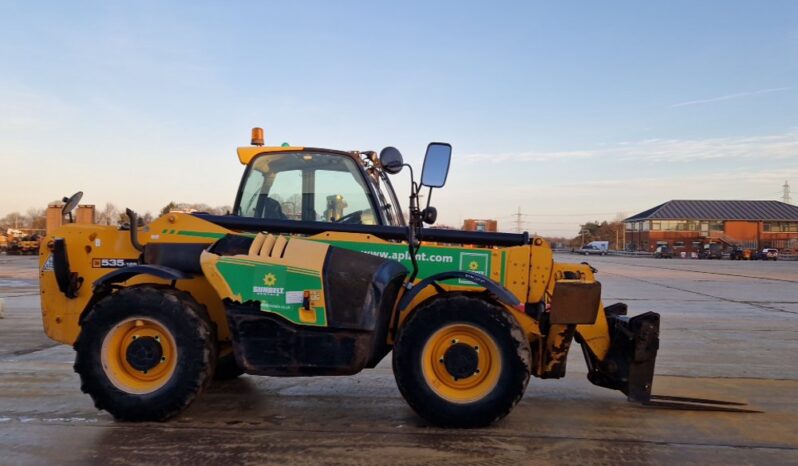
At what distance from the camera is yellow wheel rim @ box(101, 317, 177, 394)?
4.66m

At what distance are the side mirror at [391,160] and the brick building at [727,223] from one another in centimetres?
8423

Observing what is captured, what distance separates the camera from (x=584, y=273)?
5062mm

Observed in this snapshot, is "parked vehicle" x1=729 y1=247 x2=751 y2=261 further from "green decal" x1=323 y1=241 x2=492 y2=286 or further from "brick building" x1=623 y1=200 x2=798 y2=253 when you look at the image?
"green decal" x1=323 y1=241 x2=492 y2=286

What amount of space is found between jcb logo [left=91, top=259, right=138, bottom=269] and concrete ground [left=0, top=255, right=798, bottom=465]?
49.1 inches

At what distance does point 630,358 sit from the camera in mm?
4816

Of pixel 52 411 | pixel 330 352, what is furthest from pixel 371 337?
pixel 52 411

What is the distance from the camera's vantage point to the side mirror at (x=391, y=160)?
4953 mm

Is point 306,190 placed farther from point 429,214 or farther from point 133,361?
point 133,361

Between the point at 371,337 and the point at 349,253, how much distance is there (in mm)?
670

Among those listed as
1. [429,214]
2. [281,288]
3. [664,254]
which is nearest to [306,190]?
[281,288]

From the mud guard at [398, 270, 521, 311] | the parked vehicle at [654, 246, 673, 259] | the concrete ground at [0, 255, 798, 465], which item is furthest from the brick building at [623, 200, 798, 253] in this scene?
the mud guard at [398, 270, 521, 311]

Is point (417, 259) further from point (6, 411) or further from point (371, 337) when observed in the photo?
point (6, 411)

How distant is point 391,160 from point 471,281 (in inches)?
48.0

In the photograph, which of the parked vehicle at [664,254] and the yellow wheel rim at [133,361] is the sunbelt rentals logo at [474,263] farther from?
the parked vehicle at [664,254]
